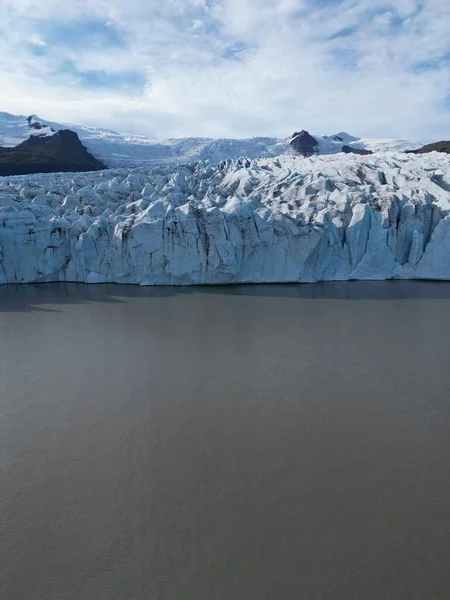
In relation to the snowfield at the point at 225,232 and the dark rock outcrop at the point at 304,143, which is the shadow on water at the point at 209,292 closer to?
the snowfield at the point at 225,232

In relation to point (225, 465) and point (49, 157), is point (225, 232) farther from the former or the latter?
point (49, 157)

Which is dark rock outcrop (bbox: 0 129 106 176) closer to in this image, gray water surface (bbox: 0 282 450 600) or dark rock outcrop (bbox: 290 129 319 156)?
dark rock outcrop (bbox: 290 129 319 156)

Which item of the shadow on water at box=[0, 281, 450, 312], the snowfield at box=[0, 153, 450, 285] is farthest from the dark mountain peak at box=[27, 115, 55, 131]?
the shadow on water at box=[0, 281, 450, 312]

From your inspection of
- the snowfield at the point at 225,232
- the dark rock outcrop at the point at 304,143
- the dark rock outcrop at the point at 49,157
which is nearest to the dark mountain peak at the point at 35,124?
the dark rock outcrop at the point at 49,157

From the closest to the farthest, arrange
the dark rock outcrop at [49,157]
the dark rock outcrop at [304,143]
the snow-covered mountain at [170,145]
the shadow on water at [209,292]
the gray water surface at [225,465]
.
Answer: the gray water surface at [225,465] < the shadow on water at [209,292] < the dark rock outcrop at [49,157] < the snow-covered mountain at [170,145] < the dark rock outcrop at [304,143]

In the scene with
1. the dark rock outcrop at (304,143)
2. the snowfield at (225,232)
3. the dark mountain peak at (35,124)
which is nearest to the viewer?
the snowfield at (225,232)

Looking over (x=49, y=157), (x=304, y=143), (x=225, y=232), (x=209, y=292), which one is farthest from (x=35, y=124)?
(x=209, y=292)

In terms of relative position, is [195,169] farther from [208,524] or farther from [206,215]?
[208,524]
